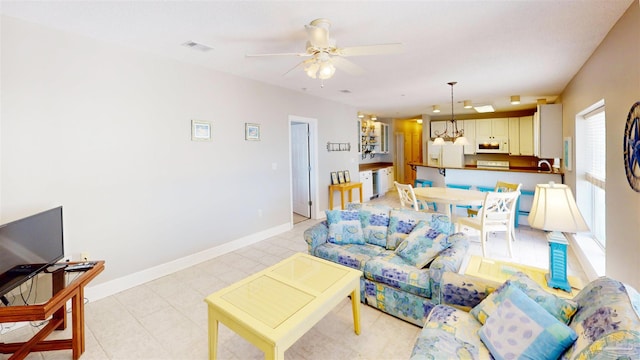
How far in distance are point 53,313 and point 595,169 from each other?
5.43 meters

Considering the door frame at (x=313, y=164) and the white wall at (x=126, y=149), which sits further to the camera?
the door frame at (x=313, y=164)

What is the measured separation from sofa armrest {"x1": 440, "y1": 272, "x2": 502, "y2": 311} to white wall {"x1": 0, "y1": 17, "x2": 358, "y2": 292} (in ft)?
9.84

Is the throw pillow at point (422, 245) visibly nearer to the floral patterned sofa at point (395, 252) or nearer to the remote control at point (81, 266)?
the floral patterned sofa at point (395, 252)

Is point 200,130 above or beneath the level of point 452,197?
above

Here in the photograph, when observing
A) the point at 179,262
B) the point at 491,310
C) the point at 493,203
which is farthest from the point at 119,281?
the point at 493,203

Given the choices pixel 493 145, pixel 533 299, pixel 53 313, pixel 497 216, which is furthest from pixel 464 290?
pixel 493 145

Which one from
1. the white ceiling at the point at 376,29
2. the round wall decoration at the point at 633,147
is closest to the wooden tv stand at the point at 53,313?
the white ceiling at the point at 376,29

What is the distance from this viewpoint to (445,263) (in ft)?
7.02

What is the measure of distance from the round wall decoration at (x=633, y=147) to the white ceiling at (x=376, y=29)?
88 centimetres

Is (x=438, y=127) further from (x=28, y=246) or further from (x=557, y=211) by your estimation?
(x=28, y=246)

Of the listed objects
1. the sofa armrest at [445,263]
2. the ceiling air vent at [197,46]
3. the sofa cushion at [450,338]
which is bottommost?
the sofa cushion at [450,338]

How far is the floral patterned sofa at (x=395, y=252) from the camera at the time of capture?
86.5 inches

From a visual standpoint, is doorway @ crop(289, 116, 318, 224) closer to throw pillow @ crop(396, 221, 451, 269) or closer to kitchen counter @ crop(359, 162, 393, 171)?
kitchen counter @ crop(359, 162, 393, 171)

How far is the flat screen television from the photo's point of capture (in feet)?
6.05
